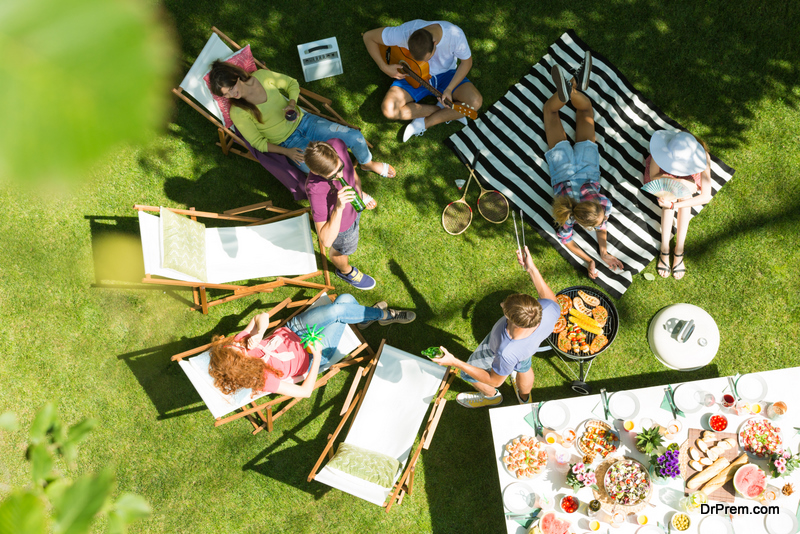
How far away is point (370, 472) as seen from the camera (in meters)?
4.24

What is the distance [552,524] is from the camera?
4.07 metres

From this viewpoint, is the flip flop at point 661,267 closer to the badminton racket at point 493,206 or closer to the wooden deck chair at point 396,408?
the badminton racket at point 493,206

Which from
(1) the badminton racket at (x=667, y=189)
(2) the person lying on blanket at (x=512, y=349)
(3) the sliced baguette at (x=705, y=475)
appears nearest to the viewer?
(2) the person lying on blanket at (x=512, y=349)

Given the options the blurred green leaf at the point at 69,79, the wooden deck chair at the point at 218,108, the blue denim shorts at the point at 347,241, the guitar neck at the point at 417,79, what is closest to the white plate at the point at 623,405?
the blue denim shorts at the point at 347,241

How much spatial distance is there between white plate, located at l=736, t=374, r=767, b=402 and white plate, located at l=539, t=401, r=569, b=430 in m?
1.41

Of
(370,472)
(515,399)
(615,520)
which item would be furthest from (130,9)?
(515,399)

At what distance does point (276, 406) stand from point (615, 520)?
10.3 ft

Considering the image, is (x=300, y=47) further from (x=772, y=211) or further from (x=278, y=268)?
(x=772, y=211)

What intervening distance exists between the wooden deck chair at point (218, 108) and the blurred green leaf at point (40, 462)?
380 cm

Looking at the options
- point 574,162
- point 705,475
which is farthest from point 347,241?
point 705,475

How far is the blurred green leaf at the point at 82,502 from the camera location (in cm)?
87

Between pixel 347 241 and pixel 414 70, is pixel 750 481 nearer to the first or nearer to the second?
pixel 347 241

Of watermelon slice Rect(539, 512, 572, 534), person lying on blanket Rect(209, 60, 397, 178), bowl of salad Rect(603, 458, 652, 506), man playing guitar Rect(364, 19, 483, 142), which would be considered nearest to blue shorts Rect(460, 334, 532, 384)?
bowl of salad Rect(603, 458, 652, 506)

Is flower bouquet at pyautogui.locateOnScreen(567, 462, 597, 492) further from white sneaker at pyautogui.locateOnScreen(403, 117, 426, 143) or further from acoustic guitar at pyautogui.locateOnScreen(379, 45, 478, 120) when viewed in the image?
white sneaker at pyautogui.locateOnScreen(403, 117, 426, 143)
